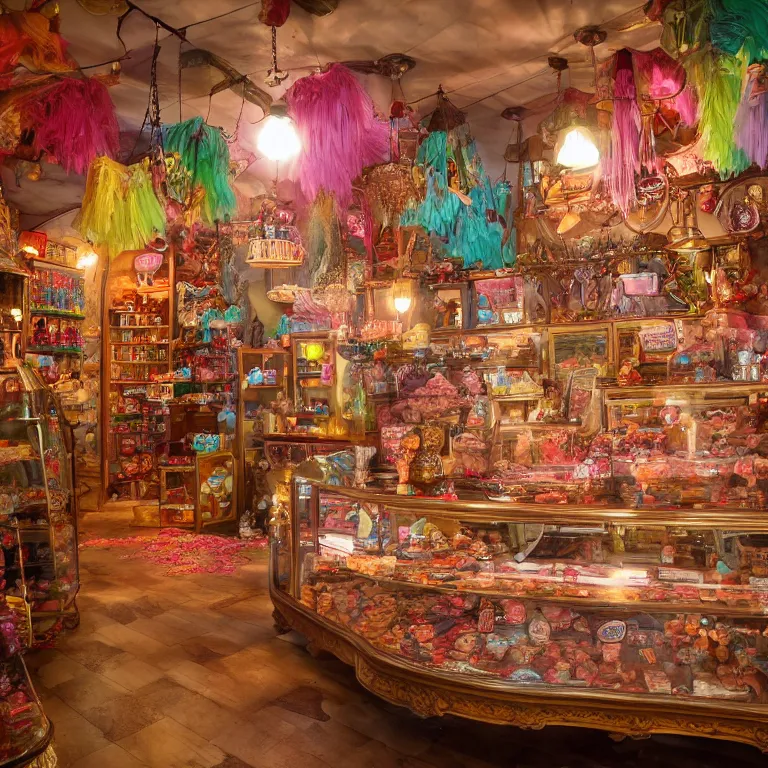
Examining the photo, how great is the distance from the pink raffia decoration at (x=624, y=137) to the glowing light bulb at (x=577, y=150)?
316mm

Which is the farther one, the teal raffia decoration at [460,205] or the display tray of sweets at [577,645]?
the teal raffia decoration at [460,205]

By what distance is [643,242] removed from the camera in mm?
6203

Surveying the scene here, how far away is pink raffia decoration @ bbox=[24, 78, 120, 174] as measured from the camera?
5289 millimetres

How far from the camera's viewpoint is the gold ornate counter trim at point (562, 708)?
8.39 ft

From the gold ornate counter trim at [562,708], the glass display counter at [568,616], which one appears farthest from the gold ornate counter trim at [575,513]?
the gold ornate counter trim at [562,708]

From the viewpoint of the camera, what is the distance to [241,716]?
10.7ft

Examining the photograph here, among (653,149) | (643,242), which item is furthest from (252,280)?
(653,149)

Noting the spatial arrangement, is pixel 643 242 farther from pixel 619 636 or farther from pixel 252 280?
pixel 252 280

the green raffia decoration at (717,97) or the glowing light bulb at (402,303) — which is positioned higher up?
the green raffia decoration at (717,97)

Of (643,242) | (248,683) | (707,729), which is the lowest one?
(248,683)

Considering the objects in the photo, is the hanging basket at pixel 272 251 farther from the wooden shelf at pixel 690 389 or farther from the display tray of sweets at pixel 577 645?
the display tray of sweets at pixel 577 645

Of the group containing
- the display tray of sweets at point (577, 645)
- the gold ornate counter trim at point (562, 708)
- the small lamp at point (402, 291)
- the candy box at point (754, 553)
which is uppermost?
the small lamp at point (402, 291)

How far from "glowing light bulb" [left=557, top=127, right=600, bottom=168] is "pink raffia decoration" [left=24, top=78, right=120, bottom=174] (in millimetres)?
3694

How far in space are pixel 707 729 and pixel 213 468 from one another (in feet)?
18.7
